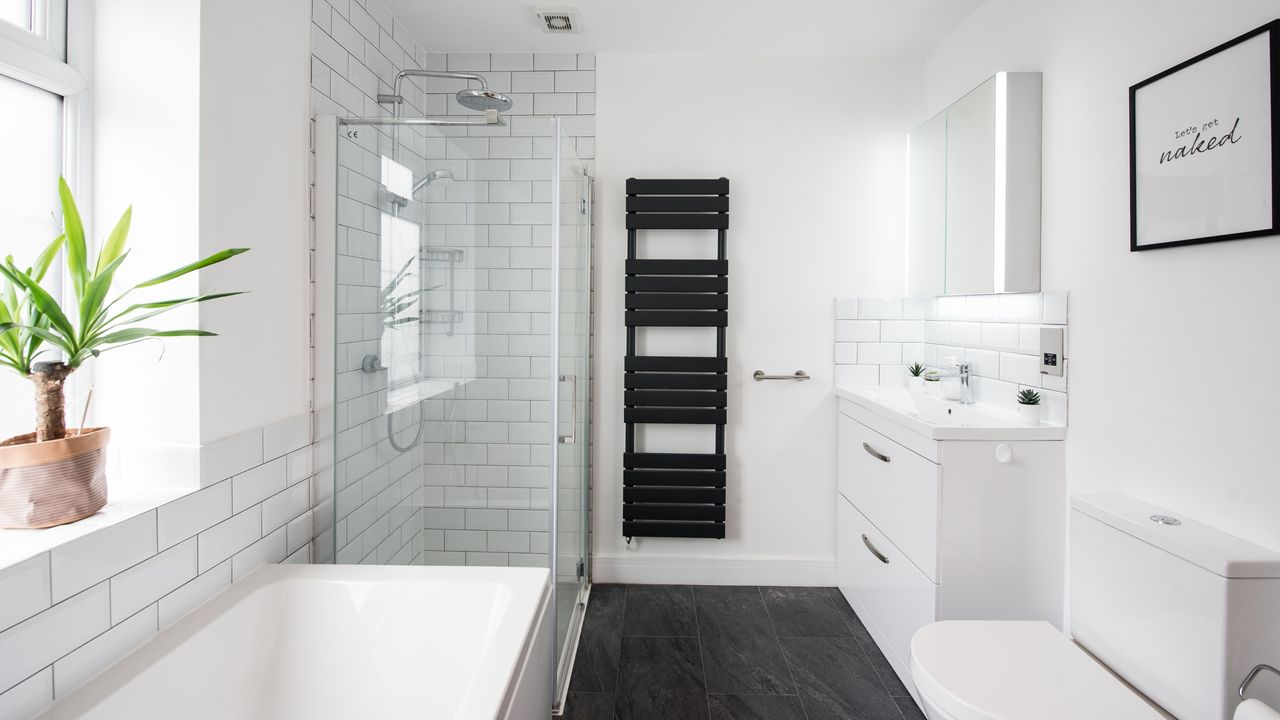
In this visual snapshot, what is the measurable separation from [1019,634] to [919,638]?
0.26m

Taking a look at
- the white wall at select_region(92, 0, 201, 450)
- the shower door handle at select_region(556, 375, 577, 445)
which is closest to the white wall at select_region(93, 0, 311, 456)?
the white wall at select_region(92, 0, 201, 450)

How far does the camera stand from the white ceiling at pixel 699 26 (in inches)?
91.2

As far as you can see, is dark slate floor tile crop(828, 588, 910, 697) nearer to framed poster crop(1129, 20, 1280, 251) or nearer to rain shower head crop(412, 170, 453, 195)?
framed poster crop(1129, 20, 1280, 251)

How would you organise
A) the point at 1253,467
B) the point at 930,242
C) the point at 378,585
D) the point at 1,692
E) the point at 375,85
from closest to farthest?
1. the point at 1,692
2. the point at 1253,467
3. the point at 378,585
4. the point at 375,85
5. the point at 930,242

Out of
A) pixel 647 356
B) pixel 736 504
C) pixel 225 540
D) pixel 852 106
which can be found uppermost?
pixel 852 106

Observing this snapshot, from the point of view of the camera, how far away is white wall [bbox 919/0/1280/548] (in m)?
1.27

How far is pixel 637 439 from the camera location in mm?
2811

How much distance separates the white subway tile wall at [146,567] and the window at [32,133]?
0.33 metres

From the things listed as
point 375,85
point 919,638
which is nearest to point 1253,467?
point 919,638

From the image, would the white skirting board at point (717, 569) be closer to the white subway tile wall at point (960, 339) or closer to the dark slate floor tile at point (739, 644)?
the dark slate floor tile at point (739, 644)

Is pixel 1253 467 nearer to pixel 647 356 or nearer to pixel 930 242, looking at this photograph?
pixel 930 242

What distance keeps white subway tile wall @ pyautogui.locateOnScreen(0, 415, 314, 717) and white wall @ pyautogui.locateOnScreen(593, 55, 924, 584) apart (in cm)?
144

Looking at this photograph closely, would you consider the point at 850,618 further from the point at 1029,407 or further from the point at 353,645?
the point at 353,645

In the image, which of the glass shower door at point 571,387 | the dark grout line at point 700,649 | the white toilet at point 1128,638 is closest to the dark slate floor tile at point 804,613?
the dark grout line at point 700,649
